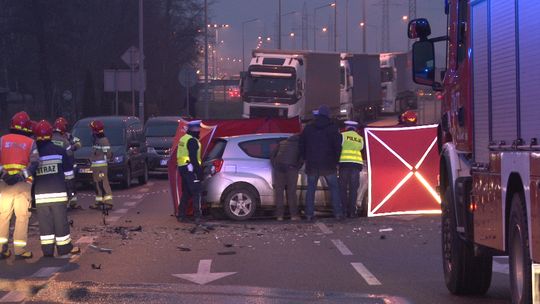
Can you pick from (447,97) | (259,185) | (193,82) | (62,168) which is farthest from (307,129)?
(193,82)

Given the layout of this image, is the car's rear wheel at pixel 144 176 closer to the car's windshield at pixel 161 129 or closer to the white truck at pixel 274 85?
the car's windshield at pixel 161 129

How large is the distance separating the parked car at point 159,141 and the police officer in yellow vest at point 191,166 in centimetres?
1208

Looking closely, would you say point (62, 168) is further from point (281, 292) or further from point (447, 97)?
point (447, 97)

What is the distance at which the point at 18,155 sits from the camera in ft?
41.7

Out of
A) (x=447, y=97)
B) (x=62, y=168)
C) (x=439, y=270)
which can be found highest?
(x=447, y=97)

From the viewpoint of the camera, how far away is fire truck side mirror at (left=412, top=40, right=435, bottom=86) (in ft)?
32.6

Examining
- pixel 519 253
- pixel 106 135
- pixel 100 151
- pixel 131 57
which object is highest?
pixel 131 57

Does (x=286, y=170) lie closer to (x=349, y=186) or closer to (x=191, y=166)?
(x=349, y=186)

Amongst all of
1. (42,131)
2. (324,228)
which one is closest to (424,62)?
(42,131)

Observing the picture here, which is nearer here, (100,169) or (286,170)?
(286,170)

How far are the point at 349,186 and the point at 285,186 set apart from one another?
3.68 ft

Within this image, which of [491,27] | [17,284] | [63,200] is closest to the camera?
[491,27]

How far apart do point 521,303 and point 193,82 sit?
35684mm

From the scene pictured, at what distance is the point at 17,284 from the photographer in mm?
10672
